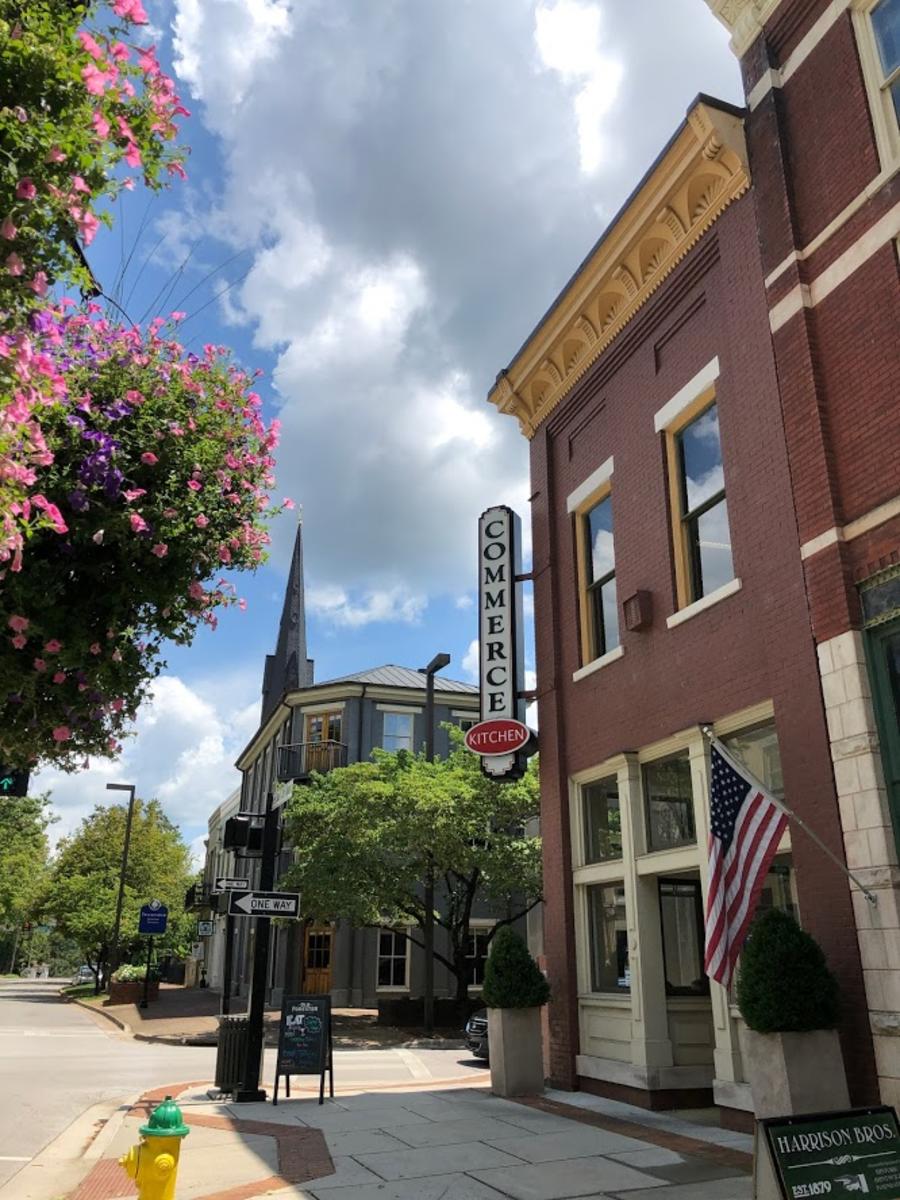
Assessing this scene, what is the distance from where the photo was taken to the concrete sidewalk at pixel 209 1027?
23.7 metres

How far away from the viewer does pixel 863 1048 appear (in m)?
7.66

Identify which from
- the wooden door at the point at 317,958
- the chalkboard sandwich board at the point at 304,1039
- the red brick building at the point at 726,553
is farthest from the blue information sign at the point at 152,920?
the red brick building at the point at 726,553

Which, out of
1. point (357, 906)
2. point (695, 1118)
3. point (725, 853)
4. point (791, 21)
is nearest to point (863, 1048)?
point (725, 853)

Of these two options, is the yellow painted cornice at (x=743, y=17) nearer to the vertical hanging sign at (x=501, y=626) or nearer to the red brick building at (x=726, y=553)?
the red brick building at (x=726, y=553)

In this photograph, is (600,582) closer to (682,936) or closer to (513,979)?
(682,936)

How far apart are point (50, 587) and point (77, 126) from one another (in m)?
2.70

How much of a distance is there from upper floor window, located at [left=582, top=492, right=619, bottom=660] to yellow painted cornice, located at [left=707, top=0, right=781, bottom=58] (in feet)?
18.3

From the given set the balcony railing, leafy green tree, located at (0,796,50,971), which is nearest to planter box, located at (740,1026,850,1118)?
the balcony railing

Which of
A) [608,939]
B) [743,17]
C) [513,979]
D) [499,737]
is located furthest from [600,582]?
[743,17]

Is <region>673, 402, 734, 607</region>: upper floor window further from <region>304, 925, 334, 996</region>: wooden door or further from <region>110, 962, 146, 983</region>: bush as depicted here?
<region>110, 962, 146, 983</region>: bush

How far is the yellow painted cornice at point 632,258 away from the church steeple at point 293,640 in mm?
29768

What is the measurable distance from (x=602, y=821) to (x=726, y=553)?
4.14m

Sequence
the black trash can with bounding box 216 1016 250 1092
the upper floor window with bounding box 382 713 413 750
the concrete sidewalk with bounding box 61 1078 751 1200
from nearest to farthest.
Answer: the concrete sidewalk with bounding box 61 1078 751 1200 → the black trash can with bounding box 216 1016 250 1092 → the upper floor window with bounding box 382 713 413 750

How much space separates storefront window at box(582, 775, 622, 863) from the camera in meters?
12.5
